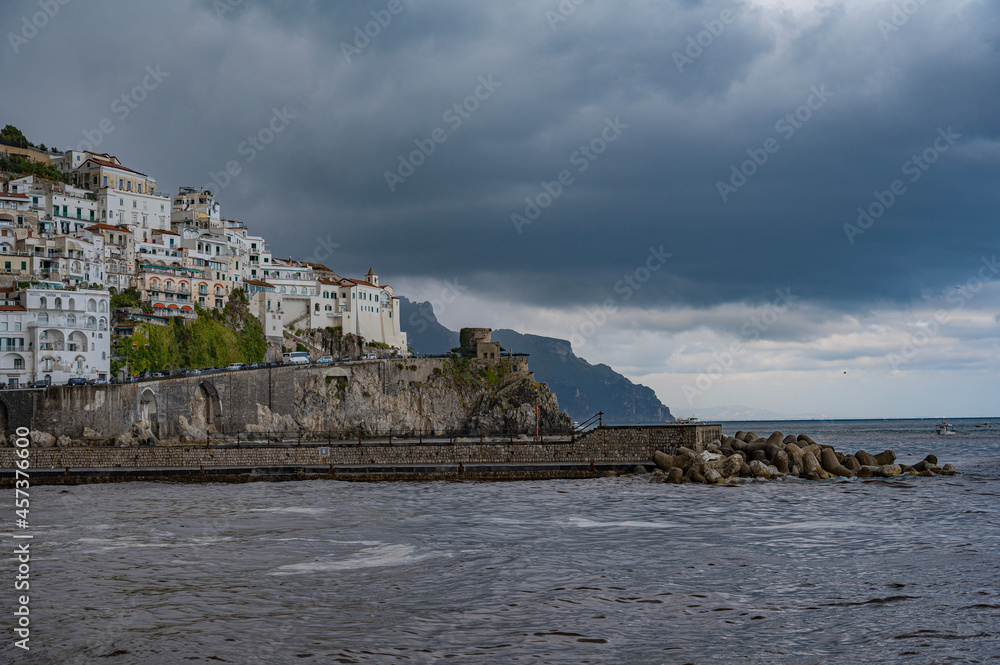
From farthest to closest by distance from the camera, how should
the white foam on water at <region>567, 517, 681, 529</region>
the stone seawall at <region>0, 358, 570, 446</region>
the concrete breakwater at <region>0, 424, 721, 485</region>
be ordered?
the stone seawall at <region>0, 358, 570, 446</region> < the concrete breakwater at <region>0, 424, 721, 485</region> < the white foam on water at <region>567, 517, 681, 529</region>

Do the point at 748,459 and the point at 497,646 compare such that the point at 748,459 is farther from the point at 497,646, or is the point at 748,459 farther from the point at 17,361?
the point at 17,361

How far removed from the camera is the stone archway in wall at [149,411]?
67562 millimetres

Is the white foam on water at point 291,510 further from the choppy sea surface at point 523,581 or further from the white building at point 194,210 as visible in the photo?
the white building at point 194,210

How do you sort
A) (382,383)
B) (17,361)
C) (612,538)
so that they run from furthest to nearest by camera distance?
(382,383) → (17,361) → (612,538)

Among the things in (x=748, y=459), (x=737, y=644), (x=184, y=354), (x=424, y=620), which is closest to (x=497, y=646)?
(x=424, y=620)

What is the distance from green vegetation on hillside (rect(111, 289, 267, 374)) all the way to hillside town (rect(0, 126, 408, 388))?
1265mm

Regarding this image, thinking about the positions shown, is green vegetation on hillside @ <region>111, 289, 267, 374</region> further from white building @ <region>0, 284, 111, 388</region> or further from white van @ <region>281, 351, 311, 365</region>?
white van @ <region>281, 351, 311, 365</region>

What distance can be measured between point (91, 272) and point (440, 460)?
201 feet

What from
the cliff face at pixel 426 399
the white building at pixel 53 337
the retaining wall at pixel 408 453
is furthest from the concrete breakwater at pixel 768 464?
the white building at pixel 53 337

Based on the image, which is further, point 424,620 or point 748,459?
point 748,459

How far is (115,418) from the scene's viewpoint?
63.8 metres

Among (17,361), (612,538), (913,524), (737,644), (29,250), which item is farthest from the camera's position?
(29,250)

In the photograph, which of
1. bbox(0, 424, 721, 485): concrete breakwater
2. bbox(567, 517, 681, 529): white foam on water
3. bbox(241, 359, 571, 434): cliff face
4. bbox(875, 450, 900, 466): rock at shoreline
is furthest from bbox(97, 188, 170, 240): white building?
bbox(567, 517, 681, 529): white foam on water

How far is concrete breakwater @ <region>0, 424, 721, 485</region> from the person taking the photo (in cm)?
3938
